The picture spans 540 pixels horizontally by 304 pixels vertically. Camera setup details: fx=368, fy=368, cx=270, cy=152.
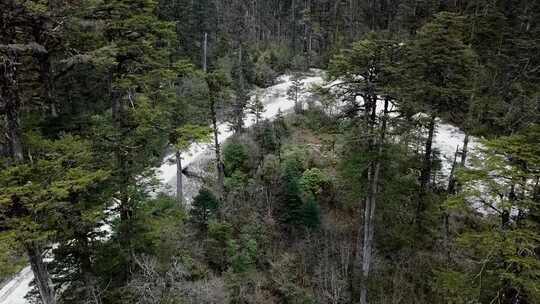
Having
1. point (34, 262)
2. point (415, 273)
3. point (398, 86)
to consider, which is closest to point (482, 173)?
point (398, 86)

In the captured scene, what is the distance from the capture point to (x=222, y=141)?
28234mm

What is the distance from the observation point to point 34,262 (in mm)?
8344

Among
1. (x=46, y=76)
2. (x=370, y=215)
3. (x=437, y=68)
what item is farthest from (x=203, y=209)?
(x=437, y=68)

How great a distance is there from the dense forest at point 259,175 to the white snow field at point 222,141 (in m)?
0.19

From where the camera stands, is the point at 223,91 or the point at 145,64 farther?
the point at 223,91

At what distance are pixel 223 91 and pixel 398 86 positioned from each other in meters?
10.6

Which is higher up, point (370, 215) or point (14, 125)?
point (14, 125)

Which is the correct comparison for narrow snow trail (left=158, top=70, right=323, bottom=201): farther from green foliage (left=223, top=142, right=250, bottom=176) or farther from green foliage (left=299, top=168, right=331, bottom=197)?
green foliage (left=299, top=168, right=331, bottom=197)

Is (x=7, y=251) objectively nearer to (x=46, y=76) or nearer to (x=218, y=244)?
(x=46, y=76)

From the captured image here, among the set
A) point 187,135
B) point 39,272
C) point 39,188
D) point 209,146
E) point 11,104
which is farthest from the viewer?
point 209,146

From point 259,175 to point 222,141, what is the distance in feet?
21.1

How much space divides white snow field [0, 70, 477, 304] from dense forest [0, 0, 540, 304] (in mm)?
188

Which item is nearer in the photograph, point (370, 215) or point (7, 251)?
point (7, 251)

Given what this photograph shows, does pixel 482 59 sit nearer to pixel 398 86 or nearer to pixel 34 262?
pixel 398 86
